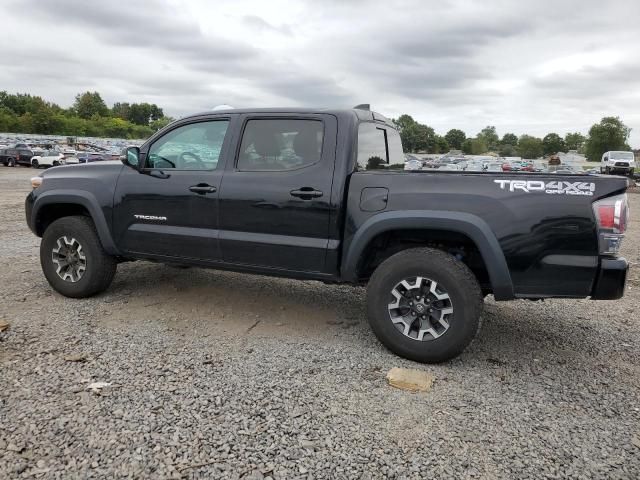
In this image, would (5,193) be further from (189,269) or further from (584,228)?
(584,228)

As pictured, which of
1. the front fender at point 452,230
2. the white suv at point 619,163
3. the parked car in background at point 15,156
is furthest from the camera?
the parked car in background at point 15,156

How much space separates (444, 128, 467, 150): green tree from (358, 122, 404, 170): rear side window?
459ft

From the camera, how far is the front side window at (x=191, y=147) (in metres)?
4.43

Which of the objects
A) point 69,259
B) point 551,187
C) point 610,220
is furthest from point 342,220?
point 69,259

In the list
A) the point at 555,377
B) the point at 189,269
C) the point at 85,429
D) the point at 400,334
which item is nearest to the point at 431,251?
the point at 400,334

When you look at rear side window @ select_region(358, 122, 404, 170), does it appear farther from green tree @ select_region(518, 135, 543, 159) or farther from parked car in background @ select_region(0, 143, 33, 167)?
green tree @ select_region(518, 135, 543, 159)

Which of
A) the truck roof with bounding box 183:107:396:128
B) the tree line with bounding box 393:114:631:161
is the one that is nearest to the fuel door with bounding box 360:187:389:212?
the truck roof with bounding box 183:107:396:128

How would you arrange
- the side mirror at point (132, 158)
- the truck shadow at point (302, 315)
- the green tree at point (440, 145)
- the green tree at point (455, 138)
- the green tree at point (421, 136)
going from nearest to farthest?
1. the truck shadow at point (302, 315)
2. the side mirror at point (132, 158)
3. the green tree at point (421, 136)
4. the green tree at point (440, 145)
5. the green tree at point (455, 138)

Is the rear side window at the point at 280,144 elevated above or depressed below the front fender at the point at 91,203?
above

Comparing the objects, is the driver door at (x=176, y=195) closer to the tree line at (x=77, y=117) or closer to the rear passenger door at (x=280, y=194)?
the rear passenger door at (x=280, y=194)

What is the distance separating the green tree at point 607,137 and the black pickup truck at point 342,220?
95760 millimetres

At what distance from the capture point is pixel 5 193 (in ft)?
55.8

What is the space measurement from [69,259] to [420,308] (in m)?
3.44

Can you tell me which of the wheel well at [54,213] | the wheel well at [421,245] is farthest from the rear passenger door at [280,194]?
the wheel well at [54,213]
